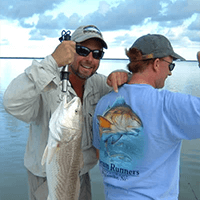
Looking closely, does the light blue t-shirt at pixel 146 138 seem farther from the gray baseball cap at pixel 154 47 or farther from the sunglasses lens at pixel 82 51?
the sunglasses lens at pixel 82 51

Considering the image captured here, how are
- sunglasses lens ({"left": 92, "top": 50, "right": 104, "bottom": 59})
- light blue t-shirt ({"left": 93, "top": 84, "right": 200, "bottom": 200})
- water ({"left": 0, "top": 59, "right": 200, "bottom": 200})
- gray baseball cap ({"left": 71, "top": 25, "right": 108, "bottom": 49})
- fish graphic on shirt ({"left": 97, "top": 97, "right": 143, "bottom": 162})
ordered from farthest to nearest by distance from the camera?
water ({"left": 0, "top": 59, "right": 200, "bottom": 200}), sunglasses lens ({"left": 92, "top": 50, "right": 104, "bottom": 59}), gray baseball cap ({"left": 71, "top": 25, "right": 108, "bottom": 49}), fish graphic on shirt ({"left": 97, "top": 97, "right": 143, "bottom": 162}), light blue t-shirt ({"left": 93, "top": 84, "right": 200, "bottom": 200})

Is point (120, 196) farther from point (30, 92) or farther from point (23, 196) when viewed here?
point (23, 196)

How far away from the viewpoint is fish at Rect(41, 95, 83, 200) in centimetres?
243

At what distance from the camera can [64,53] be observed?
99.0 inches

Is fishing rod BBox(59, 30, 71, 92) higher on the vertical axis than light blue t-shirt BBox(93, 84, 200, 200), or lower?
higher

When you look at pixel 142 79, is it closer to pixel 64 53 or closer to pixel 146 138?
pixel 146 138

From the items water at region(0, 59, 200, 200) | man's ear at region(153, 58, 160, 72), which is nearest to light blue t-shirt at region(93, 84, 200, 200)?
man's ear at region(153, 58, 160, 72)

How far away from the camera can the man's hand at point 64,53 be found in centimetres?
A: 250

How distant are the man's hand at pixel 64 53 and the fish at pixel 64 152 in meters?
0.40

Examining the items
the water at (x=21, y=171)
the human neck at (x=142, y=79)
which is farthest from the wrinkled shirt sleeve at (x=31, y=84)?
the water at (x=21, y=171)

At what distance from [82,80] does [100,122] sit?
1.09 meters

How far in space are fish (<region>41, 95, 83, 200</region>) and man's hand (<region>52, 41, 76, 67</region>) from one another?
0.40 metres

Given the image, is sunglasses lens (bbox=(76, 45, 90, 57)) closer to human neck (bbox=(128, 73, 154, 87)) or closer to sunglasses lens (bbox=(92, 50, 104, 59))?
sunglasses lens (bbox=(92, 50, 104, 59))

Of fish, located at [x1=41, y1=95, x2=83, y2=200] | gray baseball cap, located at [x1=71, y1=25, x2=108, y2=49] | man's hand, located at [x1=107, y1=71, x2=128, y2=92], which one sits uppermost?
gray baseball cap, located at [x1=71, y1=25, x2=108, y2=49]
